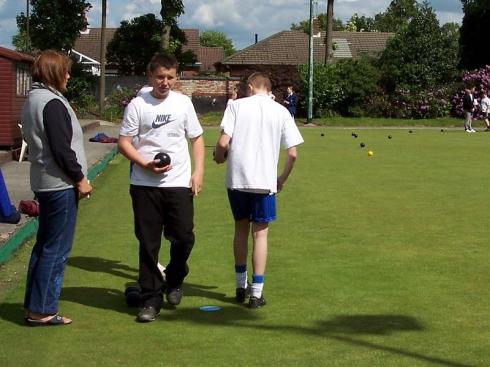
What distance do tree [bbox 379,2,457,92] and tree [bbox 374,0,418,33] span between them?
75.9m

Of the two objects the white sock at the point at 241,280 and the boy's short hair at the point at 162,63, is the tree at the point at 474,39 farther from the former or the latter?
the boy's short hair at the point at 162,63

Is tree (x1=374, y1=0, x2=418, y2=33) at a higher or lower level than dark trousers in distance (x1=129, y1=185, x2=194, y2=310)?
higher

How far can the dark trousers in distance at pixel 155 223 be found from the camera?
6.32 metres

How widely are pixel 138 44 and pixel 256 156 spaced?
49236 millimetres

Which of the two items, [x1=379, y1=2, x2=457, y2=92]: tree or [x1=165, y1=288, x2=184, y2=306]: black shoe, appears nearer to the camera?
[x1=165, y1=288, x2=184, y2=306]: black shoe

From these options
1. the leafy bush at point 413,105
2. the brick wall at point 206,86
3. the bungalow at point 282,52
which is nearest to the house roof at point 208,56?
the bungalow at point 282,52

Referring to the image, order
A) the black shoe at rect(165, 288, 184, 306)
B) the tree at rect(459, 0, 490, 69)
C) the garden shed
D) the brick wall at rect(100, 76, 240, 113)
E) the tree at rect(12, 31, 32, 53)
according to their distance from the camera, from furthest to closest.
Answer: the tree at rect(12, 31, 32, 53) → the tree at rect(459, 0, 490, 69) → the brick wall at rect(100, 76, 240, 113) → the garden shed → the black shoe at rect(165, 288, 184, 306)

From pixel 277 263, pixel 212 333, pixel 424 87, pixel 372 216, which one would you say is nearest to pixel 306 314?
pixel 212 333

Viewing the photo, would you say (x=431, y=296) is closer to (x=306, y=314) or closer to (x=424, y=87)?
(x=306, y=314)

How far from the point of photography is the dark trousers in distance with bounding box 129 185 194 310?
632 cm

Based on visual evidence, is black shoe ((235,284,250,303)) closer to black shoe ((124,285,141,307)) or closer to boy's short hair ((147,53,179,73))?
black shoe ((124,285,141,307))

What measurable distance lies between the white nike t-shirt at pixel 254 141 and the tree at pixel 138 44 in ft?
151

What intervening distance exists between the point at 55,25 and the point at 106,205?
120 feet

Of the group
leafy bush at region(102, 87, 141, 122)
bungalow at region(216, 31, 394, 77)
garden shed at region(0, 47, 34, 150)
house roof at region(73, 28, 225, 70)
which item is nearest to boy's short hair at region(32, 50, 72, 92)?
garden shed at region(0, 47, 34, 150)
